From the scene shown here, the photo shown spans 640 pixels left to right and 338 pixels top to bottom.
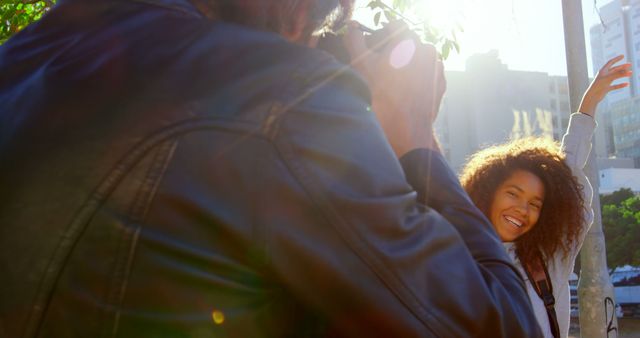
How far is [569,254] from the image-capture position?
151 inches

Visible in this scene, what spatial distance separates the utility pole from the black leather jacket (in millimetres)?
5566

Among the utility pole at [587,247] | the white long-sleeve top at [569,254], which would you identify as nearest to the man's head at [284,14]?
the white long-sleeve top at [569,254]

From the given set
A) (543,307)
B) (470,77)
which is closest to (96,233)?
(543,307)

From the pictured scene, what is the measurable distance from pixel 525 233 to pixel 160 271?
10.2 ft

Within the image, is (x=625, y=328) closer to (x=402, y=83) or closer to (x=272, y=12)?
(x=402, y=83)

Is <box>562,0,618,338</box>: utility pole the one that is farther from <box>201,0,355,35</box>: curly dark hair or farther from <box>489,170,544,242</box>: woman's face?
<box>201,0,355,35</box>: curly dark hair

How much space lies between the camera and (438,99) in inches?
54.4

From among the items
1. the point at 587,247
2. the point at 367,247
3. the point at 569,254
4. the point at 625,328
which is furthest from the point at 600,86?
the point at 625,328

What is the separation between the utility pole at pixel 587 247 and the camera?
20.2ft

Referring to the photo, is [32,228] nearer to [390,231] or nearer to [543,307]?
[390,231]

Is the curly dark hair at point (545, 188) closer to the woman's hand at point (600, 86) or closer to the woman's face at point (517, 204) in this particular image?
the woman's face at point (517, 204)

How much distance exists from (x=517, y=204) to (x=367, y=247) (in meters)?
3.05

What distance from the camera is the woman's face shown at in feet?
12.5

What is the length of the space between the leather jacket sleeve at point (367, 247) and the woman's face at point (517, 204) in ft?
9.17
